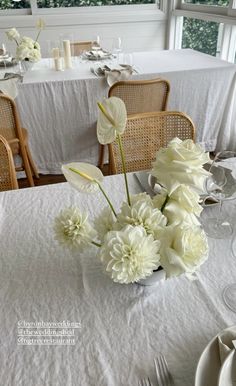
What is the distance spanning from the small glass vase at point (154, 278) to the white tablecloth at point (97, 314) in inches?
0.6

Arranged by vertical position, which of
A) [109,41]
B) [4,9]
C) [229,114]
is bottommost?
[229,114]

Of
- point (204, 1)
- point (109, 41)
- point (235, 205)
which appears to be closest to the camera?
point (235, 205)

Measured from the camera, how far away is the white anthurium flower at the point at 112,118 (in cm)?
51

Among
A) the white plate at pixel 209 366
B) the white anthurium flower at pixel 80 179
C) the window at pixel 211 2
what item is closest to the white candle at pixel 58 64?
the window at pixel 211 2

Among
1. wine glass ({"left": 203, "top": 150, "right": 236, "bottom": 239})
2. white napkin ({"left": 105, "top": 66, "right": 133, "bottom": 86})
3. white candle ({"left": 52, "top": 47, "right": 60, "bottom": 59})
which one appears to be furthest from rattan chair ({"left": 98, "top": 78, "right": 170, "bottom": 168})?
wine glass ({"left": 203, "top": 150, "right": 236, "bottom": 239})

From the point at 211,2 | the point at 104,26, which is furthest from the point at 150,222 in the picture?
the point at 104,26

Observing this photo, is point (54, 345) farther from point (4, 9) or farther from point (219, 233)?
point (4, 9)

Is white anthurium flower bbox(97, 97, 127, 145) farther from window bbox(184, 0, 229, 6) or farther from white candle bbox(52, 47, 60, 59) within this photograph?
window bbox(184, 0, 229, 6)

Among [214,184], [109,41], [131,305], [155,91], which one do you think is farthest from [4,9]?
[131,305]

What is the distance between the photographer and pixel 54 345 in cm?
54

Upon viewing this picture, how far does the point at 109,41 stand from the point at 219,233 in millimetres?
3424

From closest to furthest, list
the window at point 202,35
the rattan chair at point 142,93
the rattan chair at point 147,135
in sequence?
the rattan chair at point 147,135 < the rattan chair at point 142,93 < the window at point 202,35

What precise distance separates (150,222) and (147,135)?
734 mm

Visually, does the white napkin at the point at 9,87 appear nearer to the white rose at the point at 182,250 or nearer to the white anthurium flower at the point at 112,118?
the white anthurium flower at the point at 112,118
